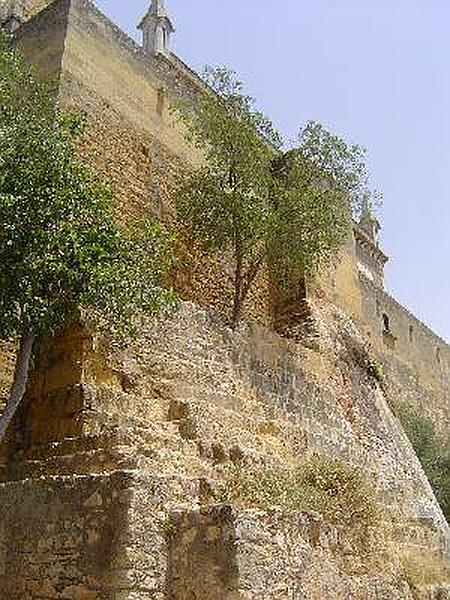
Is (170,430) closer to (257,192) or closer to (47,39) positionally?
(257,192)

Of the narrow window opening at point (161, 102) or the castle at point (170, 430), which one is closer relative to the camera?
the castle at point (170, 430)

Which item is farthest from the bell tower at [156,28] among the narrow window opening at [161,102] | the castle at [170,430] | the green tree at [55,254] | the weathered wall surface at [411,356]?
the green tree at [55,254]

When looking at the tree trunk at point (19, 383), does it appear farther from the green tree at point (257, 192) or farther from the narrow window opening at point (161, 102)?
the narrow window opening at point (161, 102)

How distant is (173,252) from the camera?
12.8 metres

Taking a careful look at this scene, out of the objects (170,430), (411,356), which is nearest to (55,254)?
(170,430)

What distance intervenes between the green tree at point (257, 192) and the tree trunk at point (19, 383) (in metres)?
4.28

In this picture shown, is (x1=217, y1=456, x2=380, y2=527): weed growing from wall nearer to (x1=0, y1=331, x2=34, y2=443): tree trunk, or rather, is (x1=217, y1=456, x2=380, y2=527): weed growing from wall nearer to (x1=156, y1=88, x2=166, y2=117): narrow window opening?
(x1=0, y1=331, x2=34, y2=443): tree trunk

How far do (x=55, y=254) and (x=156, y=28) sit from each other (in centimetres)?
1603

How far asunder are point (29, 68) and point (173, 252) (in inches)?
150

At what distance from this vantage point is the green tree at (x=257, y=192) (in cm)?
1207

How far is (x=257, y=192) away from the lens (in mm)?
12227

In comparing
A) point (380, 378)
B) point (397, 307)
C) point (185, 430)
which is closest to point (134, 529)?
point (185, 430)


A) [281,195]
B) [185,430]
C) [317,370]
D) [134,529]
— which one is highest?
[281,195]

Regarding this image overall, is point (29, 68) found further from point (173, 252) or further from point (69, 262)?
point (69, 262)
